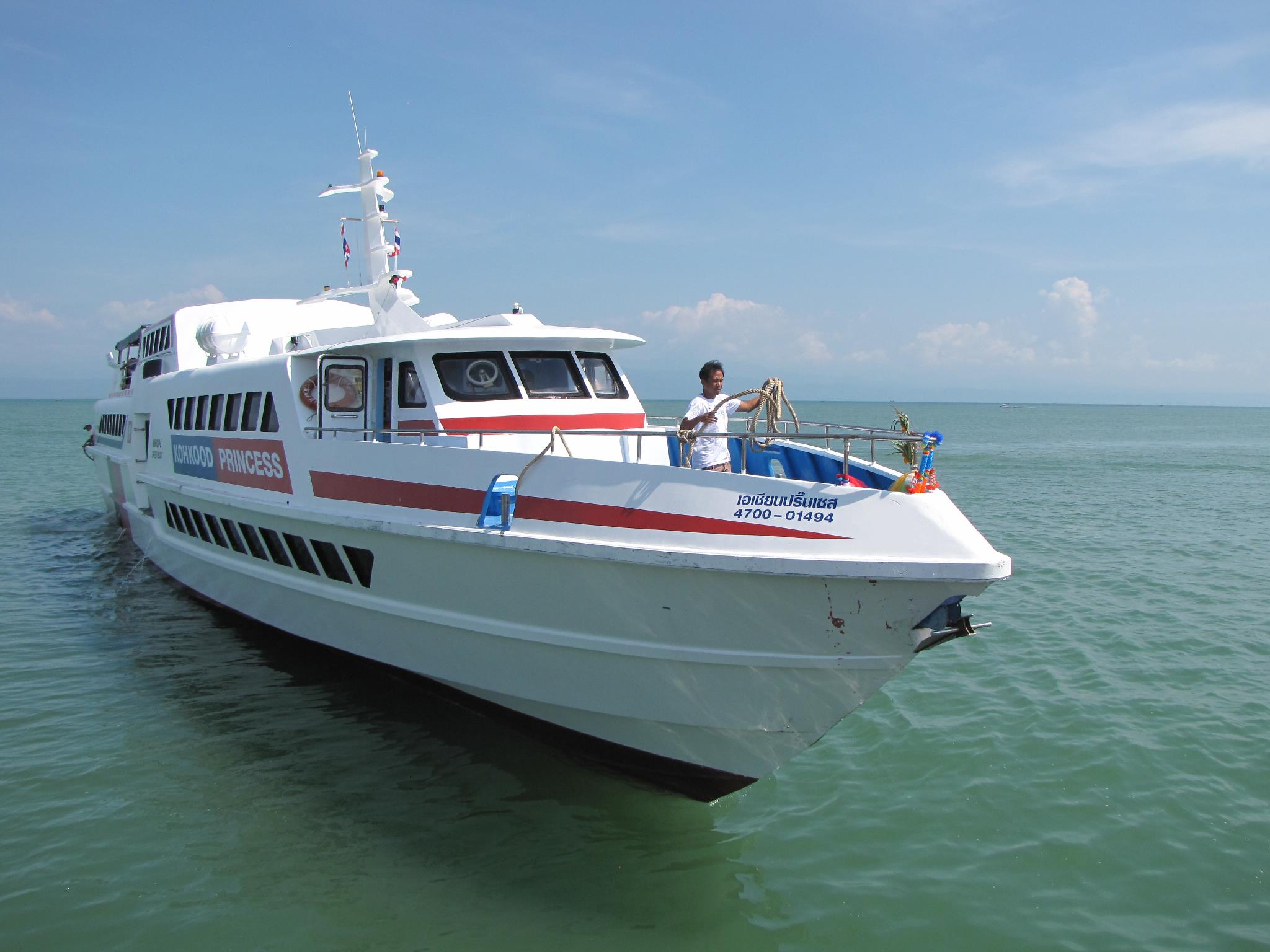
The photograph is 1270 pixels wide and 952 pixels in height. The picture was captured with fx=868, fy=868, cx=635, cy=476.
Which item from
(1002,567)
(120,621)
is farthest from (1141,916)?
(120,621)

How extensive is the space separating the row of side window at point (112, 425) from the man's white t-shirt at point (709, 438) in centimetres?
1032

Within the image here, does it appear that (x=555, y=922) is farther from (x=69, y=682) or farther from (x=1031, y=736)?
(x=69, y=682)

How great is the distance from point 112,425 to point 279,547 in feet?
28.7

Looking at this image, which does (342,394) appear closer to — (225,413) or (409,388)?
(409,388)

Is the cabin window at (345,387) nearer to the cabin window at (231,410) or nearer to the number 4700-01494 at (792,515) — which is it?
the cabin window at (231,410)

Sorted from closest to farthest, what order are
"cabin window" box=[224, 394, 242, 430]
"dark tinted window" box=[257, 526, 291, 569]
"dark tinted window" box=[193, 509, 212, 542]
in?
"dark tinted window" box=[257, 526, 291, 569], "cabin window" box=[224, 394, 242, 430], "dark tinted window" box=[193, 509, 212, 542]

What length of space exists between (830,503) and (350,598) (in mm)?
4416

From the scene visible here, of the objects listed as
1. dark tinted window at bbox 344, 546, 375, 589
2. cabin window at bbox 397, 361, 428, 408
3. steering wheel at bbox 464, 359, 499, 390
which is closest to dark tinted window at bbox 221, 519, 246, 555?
dark tinted window at bbox 344, 546, 375, 589

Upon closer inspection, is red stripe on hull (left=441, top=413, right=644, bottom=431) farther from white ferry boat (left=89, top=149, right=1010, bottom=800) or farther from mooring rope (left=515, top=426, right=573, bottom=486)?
mooring rope (left=515, top=426, right=573, bottom=486)

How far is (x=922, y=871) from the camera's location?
5.52m

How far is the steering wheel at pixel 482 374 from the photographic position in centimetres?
766

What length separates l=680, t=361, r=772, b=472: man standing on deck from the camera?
20.1 feet

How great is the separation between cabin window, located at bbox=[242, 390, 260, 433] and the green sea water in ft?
8.03

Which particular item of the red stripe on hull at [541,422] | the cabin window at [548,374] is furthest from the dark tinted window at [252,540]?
the cabin window at [548,374]
